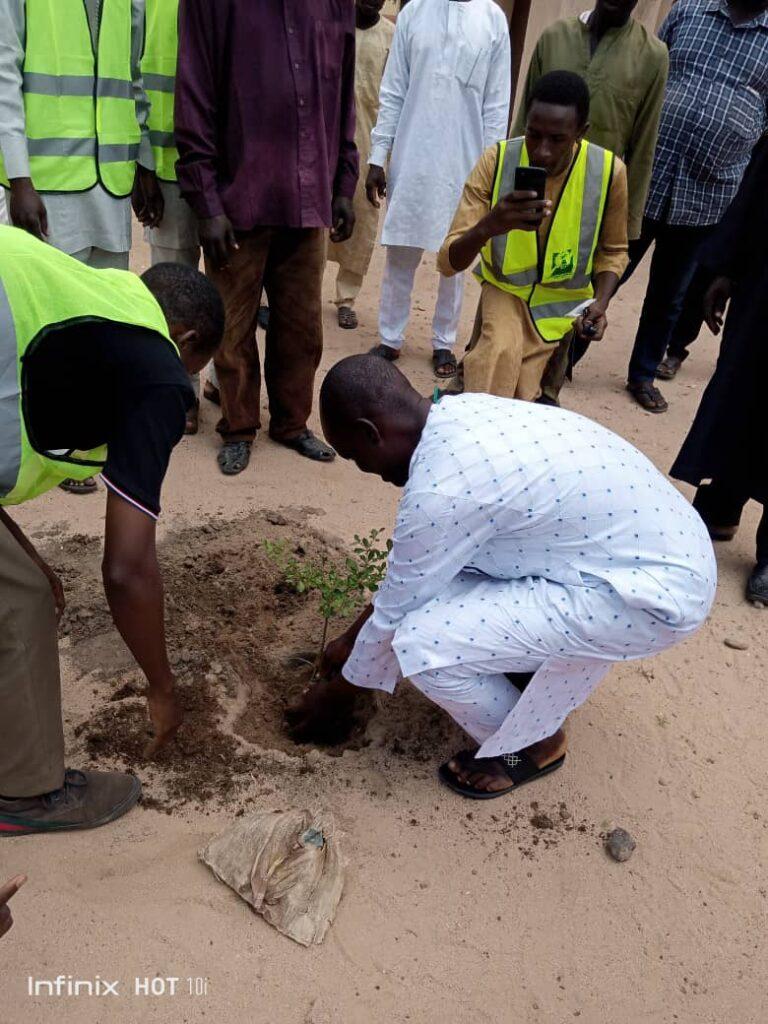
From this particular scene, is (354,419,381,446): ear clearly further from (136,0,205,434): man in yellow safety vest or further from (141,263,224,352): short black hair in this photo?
(136,0,205,434): man in yellow safety vest

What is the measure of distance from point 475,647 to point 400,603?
212 mm

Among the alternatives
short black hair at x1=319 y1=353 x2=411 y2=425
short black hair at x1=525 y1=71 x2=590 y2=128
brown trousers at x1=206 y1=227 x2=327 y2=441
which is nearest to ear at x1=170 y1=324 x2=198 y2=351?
short black hair at x1=319 y1=353 x2=411 y2=425

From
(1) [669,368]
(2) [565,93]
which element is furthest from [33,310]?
(1) [669,368]

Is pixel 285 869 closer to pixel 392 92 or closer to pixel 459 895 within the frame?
pixel 459 895

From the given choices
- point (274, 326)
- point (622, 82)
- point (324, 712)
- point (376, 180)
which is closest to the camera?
point (324, 712)

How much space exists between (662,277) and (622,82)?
1.08 meters

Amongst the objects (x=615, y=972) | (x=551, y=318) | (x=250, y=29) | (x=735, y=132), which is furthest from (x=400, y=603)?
(x=735, y=132)

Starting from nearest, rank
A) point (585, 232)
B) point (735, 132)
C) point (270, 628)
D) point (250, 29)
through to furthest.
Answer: point (270, 628) < point (250, 29) < point (585, 232) < point (735, 132)

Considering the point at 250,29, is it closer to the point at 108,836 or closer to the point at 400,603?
the point at 400,603

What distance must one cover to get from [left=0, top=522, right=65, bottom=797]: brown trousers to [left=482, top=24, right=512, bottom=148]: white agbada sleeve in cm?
360

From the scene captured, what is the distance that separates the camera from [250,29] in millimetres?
3092

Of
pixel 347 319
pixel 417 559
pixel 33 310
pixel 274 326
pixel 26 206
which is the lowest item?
pixel 347 319

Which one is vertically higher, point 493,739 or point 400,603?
point 400,603

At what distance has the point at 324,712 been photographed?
2455 mm
